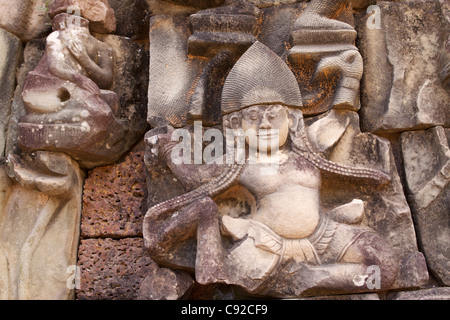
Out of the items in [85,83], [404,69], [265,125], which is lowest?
[265,125]

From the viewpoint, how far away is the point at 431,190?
3.39 m

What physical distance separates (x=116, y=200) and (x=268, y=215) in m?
1.19

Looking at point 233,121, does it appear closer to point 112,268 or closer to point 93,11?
point 112,268

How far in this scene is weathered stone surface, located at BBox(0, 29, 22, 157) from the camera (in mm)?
3812

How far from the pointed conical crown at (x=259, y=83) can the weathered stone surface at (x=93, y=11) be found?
1.22m

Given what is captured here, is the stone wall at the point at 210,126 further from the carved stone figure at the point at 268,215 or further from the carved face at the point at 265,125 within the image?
the carved face at the point at 265,125

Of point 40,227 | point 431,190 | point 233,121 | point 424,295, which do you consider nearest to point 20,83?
point 40,227

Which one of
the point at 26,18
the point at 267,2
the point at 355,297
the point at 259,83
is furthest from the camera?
the point at 26,18

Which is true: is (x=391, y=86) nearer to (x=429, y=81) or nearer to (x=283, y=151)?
(x=429, y=81)

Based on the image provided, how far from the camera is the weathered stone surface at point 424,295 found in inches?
119

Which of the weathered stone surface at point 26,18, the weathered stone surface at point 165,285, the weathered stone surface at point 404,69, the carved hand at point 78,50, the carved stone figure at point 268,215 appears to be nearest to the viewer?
the carved stone figure at point 268,215

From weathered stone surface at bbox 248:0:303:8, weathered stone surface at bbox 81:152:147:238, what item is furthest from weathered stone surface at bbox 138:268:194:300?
weathered stone surface at bbox 248:0:303:8

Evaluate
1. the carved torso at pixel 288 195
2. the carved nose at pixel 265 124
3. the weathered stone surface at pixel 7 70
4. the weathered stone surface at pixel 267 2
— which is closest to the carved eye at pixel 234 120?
the carved nose at pixel 265 124

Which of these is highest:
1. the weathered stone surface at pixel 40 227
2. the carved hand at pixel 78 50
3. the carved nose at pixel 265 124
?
the carved hand at pixel 78 50
